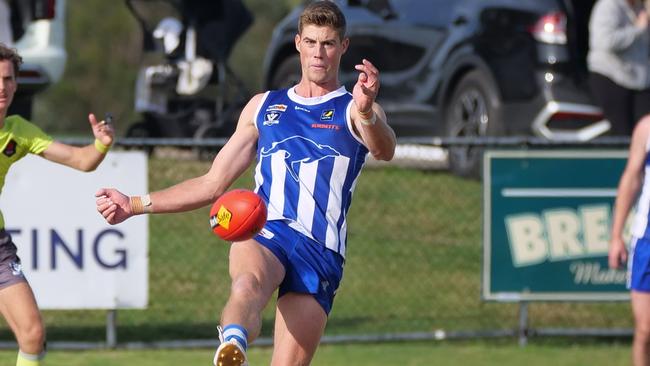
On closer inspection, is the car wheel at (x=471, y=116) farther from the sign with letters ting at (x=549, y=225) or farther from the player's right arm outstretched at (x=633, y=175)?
the player's right arm outstretched at (x=633, y=175)

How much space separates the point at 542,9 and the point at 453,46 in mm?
1134

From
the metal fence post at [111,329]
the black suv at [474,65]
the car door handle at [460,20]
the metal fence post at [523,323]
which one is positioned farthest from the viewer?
the car door handle at [460,20]

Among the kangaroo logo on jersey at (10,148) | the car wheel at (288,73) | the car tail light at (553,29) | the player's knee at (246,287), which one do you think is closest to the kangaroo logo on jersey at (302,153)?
the player's knee at (246,287)

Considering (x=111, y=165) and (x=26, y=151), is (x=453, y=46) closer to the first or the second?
(x=111, y=165)

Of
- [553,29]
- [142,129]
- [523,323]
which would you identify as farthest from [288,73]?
[523,323]

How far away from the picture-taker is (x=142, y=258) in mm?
10953

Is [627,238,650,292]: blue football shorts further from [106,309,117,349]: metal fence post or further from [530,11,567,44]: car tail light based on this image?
[530,11,567,44]: car tail light

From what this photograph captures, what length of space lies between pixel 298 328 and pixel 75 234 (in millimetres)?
3916

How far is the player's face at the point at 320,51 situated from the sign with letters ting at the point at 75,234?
3.75 metres

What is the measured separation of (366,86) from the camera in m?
6.82

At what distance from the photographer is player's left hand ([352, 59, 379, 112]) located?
6.78m

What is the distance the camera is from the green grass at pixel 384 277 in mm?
12094

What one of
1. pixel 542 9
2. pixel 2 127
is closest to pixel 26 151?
pixel 2 127

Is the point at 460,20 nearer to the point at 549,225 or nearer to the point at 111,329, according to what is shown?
the point at 549,225
